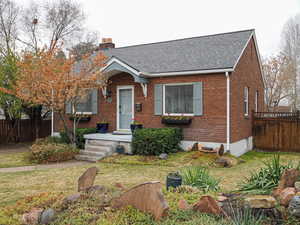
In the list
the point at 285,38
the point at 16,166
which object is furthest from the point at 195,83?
the point at 285,38

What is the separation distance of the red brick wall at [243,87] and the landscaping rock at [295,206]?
6.98 m

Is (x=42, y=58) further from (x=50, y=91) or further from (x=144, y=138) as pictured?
(x=144, y=138)

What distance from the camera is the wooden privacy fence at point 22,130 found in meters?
15.3

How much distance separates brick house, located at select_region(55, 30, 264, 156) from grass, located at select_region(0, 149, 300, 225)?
1.52 meters

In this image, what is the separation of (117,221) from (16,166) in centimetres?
739

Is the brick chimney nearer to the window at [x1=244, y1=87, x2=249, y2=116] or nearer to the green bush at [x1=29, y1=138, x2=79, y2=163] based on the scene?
the green bush at [x1=29, y1=138, x2=79, y2=163]

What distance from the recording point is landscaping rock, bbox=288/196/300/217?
10.6 ft

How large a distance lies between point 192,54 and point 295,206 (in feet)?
31.7

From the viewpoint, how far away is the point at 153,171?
7.93 m

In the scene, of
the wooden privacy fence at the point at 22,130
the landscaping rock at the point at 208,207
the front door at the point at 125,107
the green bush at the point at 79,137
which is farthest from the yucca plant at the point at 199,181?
the wooden privacy fence at the point at 22,130

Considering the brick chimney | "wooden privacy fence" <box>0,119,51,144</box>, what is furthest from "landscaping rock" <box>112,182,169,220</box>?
the brick chimney

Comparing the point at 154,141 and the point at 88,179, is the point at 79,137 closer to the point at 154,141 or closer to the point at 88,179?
the point at 154,141

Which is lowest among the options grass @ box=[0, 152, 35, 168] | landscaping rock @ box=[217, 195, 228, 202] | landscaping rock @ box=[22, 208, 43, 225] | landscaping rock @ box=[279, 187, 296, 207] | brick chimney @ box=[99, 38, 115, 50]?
grass @ box=[0, 152, 35, 168]

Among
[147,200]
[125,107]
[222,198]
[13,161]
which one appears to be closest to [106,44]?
[125,107]
